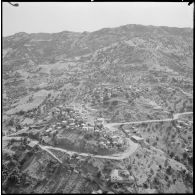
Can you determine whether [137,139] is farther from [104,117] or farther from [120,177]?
[120,177]

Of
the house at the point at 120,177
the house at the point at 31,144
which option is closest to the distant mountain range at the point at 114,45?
the house at the point at 31,144

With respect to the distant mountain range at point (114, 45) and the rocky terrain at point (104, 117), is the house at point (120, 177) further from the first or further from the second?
the distant mountain range at point (114, 45)

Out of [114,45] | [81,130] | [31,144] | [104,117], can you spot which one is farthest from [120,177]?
[114,45]

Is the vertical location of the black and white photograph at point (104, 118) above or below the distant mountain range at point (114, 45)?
below

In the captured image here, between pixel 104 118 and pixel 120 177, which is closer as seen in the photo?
pixel 120 177

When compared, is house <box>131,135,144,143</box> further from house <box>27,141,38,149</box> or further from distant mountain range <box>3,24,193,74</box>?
distant mountain range <box>3,24,193,74</box>

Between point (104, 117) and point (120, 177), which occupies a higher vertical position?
point (104, 117)

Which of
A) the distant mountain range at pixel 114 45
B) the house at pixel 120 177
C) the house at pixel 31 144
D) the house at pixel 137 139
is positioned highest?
the distant mountain range at pixel 114 45

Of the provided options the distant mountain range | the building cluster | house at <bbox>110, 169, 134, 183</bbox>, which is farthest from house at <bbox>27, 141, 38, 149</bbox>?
the distant mountain range

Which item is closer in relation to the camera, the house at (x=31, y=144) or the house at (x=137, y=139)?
the house at (x=137, y=139)
